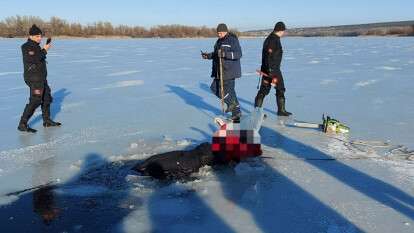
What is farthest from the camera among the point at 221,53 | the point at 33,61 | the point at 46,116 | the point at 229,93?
the point at 229,93

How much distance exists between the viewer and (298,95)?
Answer: 10.0m

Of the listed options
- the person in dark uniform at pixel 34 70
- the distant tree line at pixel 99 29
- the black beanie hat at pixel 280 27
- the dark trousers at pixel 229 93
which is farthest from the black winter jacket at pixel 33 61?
the distant tree line at pixel 99 29

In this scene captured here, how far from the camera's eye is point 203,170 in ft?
15.6

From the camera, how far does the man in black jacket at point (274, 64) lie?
25.0 ft

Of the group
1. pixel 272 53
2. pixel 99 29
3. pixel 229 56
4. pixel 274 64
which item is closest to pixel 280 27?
pixel 272 53

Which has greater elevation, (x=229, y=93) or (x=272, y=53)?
(x=272, y=53)

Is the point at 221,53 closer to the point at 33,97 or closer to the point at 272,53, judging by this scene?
the point at 272,53

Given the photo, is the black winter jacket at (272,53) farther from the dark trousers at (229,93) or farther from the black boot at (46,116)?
the black boot at (46,116)

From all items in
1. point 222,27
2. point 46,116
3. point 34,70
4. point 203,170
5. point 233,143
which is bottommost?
point 203,170

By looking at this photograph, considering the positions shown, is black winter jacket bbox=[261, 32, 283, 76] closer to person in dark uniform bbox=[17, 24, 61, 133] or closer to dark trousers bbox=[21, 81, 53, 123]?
person in dark uniform bbox=[17, 24, 61, 133]

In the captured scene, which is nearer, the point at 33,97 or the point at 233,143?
the point at 233,143

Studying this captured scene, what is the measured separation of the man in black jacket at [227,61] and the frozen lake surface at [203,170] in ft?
1.49

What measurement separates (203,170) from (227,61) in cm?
310

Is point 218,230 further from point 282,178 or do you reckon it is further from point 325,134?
point 325,134
